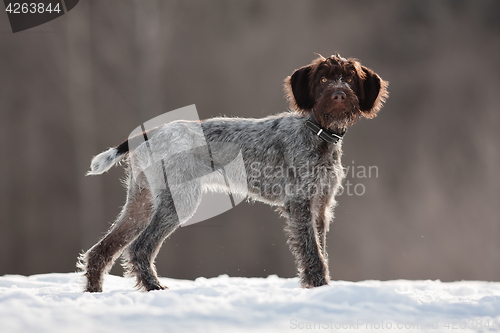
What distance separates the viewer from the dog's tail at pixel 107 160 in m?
4.04

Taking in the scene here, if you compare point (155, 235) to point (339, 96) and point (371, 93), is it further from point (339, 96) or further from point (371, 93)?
point (371, 93)

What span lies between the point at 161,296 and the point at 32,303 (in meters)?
0.76

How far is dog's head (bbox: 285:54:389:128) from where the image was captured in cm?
362

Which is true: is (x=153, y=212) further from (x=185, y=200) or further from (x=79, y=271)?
(x=79, y=271)

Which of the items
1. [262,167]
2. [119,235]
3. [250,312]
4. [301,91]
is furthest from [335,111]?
[119,235]

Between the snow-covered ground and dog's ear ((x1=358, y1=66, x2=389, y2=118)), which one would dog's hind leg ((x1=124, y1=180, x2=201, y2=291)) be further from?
dog's ear ((x1=358, y1=66, x2=389, y2=118))

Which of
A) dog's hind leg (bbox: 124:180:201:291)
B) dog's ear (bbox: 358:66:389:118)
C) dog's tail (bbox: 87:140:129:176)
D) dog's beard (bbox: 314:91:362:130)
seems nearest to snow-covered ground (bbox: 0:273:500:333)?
dog's hind leg (bbox: 124:180:201:291)

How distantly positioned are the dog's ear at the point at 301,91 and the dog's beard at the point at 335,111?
159 millimetres

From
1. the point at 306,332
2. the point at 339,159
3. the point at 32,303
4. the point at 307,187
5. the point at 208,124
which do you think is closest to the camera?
the point at 306,332

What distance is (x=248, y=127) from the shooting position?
424 cm

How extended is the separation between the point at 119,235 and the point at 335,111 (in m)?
2.33

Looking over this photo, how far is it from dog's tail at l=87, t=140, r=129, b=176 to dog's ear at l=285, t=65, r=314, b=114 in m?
1.75

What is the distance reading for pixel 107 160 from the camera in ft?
13.3

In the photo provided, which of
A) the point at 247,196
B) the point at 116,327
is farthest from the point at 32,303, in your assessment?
the point at 247,196
